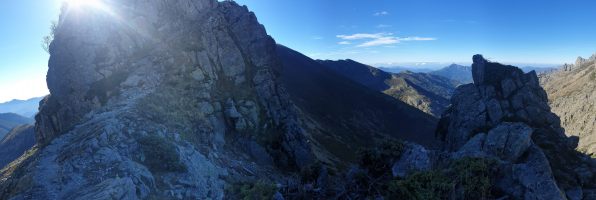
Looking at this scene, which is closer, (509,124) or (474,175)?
(474,175)

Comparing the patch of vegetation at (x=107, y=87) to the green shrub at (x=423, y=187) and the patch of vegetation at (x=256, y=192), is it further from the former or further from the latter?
the green shrub at (x=423, y=187)

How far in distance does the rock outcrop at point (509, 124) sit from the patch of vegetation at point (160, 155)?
18573 millimetres

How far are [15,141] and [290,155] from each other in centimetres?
21264

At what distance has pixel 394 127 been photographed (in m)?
186

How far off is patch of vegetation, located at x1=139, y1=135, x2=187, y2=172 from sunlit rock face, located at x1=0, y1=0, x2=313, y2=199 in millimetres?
87

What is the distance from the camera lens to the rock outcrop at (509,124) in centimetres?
3164

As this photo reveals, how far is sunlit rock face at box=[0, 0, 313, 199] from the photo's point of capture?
2119cm

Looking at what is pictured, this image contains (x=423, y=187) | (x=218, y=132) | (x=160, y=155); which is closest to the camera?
(x=423, y=187)

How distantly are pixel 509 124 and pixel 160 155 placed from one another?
1194 inches

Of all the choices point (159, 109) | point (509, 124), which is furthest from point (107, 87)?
point (509, 124)

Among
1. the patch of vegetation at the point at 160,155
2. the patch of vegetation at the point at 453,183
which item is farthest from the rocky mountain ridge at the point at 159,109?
the patch of vegetation at the point at 453,183

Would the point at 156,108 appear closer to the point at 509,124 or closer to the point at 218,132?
the point at 218,132

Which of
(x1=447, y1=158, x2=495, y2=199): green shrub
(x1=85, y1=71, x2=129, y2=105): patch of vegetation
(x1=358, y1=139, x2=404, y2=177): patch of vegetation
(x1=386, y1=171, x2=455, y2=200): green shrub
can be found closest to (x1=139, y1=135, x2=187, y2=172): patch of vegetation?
(x1=358, y1=139, x2=404, y2=177): patch of vegetation

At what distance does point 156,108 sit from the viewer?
3253 centimetres
